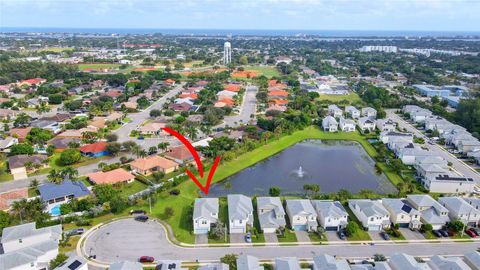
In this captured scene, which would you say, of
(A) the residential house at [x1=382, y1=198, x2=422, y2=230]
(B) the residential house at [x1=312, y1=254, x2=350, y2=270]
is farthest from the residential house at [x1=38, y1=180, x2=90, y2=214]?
(A) the residential house at [x1=382, y1=198, x2=422, y2=230]

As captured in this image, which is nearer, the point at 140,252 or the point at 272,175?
the point at 140,252

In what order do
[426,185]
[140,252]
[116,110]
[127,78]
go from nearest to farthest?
[140,252] < [426,185] < [116,110] < [127,78]

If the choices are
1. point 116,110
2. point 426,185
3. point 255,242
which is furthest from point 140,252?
point 116,110

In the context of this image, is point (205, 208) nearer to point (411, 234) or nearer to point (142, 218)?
point (142, 218)

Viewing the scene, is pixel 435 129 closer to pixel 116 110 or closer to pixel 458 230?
pixel 458 230

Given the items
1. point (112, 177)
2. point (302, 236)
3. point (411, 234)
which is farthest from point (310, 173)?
point (112, 177)

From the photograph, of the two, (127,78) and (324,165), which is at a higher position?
(127,78)
